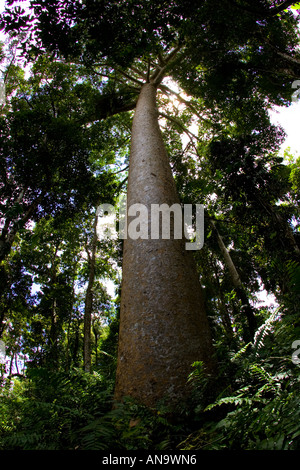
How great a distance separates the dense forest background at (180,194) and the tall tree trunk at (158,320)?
0.46 ft

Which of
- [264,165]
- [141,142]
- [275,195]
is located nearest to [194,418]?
[141,142]

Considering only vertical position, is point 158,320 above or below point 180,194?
below

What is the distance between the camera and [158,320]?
1969 mm

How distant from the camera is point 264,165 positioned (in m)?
4.68

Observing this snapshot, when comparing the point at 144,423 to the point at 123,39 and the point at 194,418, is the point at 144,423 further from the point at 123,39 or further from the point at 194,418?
the point at 123,39

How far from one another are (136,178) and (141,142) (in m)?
0.92

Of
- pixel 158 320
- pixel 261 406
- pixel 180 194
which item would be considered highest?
pixel 180 194

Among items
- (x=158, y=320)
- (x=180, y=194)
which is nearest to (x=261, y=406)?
(x=158, y=320)

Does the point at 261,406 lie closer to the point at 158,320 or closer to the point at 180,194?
the point at 158,320

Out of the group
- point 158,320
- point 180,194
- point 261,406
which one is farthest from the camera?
point 180,194

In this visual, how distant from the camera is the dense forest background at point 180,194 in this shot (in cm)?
146

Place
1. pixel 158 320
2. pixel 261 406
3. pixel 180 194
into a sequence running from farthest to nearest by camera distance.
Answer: pixel 180 194
pixel 158 320
pixel 261 406

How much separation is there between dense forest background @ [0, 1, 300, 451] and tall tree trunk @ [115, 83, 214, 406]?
14 centimetres

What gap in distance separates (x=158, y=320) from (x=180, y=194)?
17.2 ft
